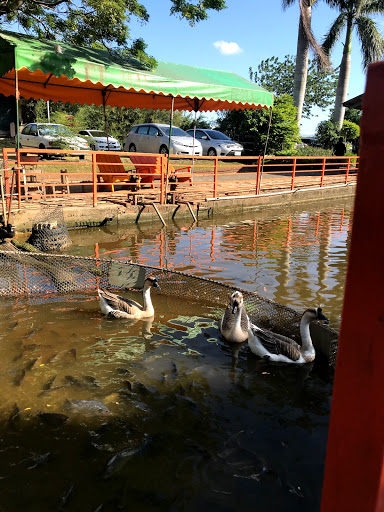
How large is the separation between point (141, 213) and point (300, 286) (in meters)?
5.74

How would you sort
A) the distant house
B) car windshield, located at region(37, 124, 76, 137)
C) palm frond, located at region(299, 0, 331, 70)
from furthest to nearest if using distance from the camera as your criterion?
the distant house, palm frond, located at region(299, 0, 331, 70), car windshield, located at region(37, 124, 76, 137)

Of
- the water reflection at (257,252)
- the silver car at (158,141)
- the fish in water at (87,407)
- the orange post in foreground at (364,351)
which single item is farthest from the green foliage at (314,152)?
the orange post in foreground at (364,351)

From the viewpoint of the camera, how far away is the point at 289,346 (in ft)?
15.2

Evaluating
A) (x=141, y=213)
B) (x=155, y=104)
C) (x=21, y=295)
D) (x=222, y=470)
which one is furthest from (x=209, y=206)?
(x=222, y=470)

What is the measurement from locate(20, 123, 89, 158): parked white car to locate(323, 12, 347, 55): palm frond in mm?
19912

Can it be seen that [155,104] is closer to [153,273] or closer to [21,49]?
[21,49]

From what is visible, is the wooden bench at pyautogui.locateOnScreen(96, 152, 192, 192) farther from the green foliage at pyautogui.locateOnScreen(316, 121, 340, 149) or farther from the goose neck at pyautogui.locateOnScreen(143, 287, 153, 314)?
the green foliage at pyautogui.locateOnScreen(316, 121, 340, 149)

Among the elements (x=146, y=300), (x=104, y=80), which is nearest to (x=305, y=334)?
(x=146, y=300)

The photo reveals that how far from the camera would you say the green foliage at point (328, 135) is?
2752 centimetres

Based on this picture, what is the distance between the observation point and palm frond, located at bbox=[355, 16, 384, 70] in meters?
27.0

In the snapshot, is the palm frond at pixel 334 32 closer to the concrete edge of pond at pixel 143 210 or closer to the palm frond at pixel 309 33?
the palm frond at pixel 309 33

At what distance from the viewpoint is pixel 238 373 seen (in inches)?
181

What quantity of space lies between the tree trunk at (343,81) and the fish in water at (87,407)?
28.0 metres

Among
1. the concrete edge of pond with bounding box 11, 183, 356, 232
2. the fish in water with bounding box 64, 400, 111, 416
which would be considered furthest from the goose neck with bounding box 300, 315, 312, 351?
the concrete edge of pond with bounding box 11, 183, 356, 232
